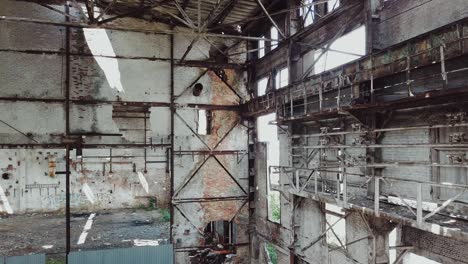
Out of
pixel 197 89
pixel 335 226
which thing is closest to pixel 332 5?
pixel 335 226

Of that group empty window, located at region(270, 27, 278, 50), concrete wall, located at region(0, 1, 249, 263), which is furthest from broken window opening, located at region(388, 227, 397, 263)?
concrete wall, located at region(0, 1, 249, 263)

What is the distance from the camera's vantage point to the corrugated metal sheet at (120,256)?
11.5 meters

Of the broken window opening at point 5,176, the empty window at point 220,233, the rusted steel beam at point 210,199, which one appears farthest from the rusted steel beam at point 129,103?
the empty window at point 220,233

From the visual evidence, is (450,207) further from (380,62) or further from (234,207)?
(234,207)

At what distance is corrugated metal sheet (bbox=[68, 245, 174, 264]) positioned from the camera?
11500mm

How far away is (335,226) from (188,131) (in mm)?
6868

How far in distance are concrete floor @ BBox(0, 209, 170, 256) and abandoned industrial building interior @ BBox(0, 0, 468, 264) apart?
60mm

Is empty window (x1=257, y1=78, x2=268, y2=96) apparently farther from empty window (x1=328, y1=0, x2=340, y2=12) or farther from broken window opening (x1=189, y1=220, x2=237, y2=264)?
broken window opening (x1=189, y1=220, x2=237, y2=264)

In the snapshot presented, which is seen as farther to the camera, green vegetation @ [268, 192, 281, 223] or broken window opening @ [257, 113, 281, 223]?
green vegetation @ [268, 192, 281, 223]

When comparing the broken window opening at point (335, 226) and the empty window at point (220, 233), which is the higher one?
the broken window opening at point (335, 226)

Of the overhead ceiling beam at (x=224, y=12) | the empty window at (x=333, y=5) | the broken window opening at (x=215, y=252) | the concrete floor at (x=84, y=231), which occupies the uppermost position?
the overhead ceiling beam at (x=224, y=12)

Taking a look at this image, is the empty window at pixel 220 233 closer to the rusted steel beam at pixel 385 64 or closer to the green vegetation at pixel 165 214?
the green vegetation at pixel 165 214

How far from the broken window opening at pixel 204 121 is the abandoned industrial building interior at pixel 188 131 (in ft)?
0.30

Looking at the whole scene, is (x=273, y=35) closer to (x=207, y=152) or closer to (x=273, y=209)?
(x=207, y=152)
